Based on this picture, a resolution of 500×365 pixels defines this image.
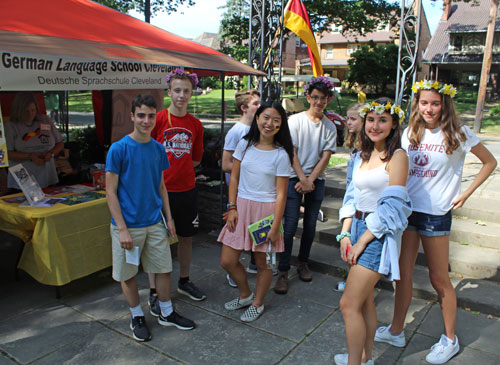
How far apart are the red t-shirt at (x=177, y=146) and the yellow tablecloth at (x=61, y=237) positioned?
87cm

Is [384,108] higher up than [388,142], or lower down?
higher up

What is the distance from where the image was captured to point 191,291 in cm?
362

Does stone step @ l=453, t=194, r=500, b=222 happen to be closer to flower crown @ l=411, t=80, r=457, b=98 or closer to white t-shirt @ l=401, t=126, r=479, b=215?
white t-shirt @ l=401, t=126, r=479, b=215

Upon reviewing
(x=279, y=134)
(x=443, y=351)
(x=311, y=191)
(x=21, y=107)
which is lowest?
(x=443, y=351)

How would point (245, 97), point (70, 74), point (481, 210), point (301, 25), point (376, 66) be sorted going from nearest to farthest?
1. point (70, 74)
2. point (245, 97)
3. point (481, 210)
4. point (301, 25)
5. point (376, 66)

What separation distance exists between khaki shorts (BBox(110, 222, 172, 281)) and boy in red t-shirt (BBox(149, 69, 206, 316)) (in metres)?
0.44

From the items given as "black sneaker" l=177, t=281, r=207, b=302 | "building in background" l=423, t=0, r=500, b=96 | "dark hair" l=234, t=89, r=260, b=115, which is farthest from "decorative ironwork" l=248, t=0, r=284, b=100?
"building in background" l=423, t=0, r=500, b=96

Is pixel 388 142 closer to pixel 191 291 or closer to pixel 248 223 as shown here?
pixel 248 223

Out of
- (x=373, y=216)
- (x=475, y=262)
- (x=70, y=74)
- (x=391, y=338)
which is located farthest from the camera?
(x=475, y=262)

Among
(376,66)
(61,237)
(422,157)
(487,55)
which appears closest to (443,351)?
(422,157)

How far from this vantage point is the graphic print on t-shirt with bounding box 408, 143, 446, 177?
254cm

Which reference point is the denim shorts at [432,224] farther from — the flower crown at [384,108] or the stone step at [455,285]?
the stone step at [455,285]

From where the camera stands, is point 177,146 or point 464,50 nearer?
point 177,146

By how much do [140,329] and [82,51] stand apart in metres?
2.44
